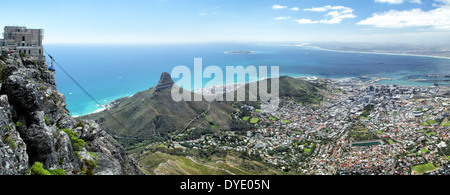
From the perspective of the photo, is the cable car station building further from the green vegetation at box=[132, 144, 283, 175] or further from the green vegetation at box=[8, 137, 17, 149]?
the green vegetation at box=[132, 144, 283, 175]

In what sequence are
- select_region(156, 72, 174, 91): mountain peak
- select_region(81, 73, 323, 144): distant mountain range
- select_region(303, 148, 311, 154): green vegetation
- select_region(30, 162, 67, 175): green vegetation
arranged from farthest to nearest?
select_region(156, 72, 174, 91): mountain peak < select_region(81, 73, 323, 144): distant mountain range < select_region(303, 148, 311, 154): green vegetation < select_region(30, 162, 67, 175): green vegetation

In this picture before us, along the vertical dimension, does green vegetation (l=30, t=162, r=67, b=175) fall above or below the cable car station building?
below

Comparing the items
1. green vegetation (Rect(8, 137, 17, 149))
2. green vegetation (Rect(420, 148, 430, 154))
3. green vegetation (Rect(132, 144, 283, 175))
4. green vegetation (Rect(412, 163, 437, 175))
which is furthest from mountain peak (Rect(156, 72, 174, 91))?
green vegetation (Rect(8, 137, 17, 149))

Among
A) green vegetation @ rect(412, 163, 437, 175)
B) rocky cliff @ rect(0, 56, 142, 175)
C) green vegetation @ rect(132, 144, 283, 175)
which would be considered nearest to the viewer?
rocky cliff @ rect(0, 56, 142, 175)

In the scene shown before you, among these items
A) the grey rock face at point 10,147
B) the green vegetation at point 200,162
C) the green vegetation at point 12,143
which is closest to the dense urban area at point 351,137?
the green vegetation at point 200,162

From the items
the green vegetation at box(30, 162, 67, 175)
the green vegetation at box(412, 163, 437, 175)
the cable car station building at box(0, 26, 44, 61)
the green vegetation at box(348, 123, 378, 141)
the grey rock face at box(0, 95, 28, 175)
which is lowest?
the green vegetation at box(412, 163, 437, 175)

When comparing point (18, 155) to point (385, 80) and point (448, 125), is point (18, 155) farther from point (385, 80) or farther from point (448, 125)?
point (385, 80)
